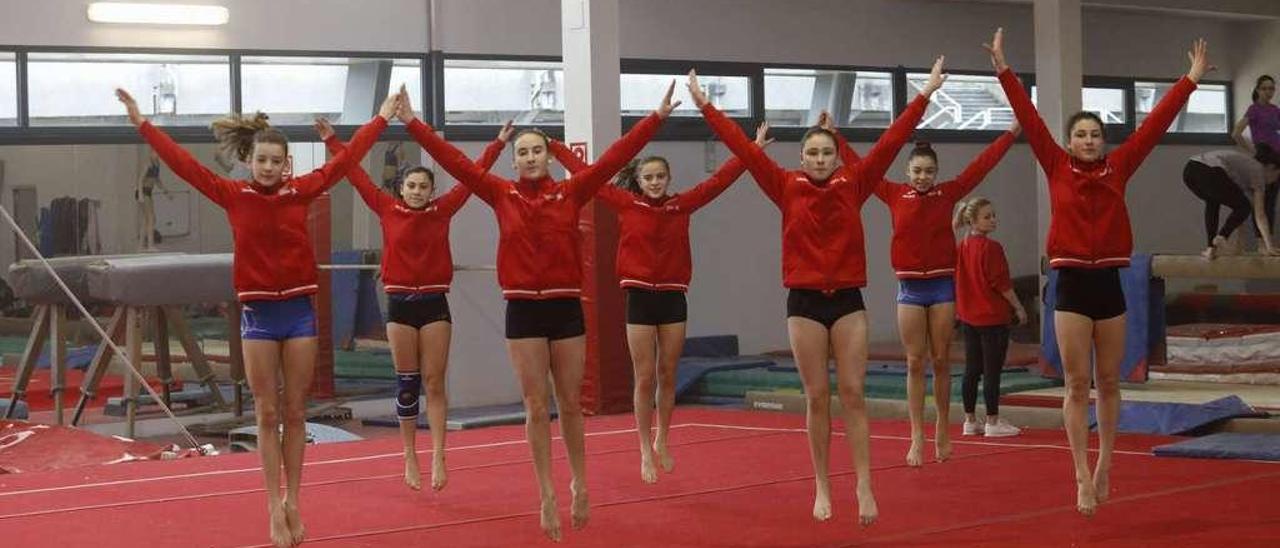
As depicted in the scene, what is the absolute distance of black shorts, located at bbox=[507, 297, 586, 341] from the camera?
24.1 feet

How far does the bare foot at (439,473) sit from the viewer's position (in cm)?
891

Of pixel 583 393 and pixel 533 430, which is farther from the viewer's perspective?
pixel 583 393

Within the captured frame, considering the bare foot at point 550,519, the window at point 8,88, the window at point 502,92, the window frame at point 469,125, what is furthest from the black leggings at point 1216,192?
the window at point 8,88

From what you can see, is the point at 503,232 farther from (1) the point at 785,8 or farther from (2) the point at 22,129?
(1) the point at 785,8

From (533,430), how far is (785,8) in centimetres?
1017

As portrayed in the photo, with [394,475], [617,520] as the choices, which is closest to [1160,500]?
[617,520]

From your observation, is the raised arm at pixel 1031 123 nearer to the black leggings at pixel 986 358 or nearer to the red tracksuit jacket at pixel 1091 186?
the red tracksuit jacket at pixel 1091 186

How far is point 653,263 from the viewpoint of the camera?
30.9ft

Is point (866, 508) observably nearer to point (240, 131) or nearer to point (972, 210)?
point (240, 131)

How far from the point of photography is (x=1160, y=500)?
8023 millimetres

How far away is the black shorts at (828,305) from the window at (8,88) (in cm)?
747

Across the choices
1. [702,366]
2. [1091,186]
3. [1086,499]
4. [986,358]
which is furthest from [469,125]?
[1086,499]

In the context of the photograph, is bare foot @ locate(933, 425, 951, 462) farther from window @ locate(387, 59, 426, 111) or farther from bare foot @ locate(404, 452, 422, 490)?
window @ locate(387, 59, 426, 111)

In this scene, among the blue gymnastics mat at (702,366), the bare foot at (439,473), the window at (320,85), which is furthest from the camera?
the blue gymnastics mat at (702,366)
